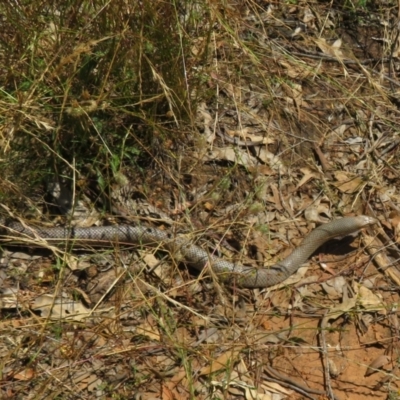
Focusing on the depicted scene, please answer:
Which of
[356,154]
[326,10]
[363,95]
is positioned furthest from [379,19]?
[356,154]

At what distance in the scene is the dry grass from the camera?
4035 millimetres

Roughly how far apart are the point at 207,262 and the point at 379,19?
314cm

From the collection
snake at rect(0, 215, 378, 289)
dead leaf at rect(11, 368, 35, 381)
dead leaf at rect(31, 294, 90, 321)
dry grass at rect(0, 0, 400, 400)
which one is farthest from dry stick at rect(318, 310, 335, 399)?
dead leaf at rect(11, 368, 35, 381)

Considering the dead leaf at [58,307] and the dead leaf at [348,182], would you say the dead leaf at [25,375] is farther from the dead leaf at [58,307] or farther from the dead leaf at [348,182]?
the dead leaf at [348,182]

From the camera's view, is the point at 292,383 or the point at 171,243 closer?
the point at 292,383

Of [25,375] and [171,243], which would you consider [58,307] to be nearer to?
[25,375]

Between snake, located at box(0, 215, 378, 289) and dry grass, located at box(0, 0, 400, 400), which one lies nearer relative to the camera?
dry grass, located at box(0, 0, 400, 400)

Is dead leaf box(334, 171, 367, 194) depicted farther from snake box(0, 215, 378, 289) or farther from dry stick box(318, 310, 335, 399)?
dry stick box(318, 310, 335, 399)

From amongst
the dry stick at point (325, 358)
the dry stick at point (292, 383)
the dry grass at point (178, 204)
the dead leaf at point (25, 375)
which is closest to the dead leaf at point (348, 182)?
the dry grass at point (178, 204)

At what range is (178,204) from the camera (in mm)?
4836

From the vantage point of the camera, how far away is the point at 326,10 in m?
6.16

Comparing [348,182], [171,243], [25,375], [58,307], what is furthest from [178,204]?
[25,375]

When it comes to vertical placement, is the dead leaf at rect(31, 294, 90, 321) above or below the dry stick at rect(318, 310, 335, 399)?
above

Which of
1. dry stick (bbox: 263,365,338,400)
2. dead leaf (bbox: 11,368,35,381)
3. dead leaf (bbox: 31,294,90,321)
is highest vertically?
dead leaf (bbox: 31,294,90,321)
